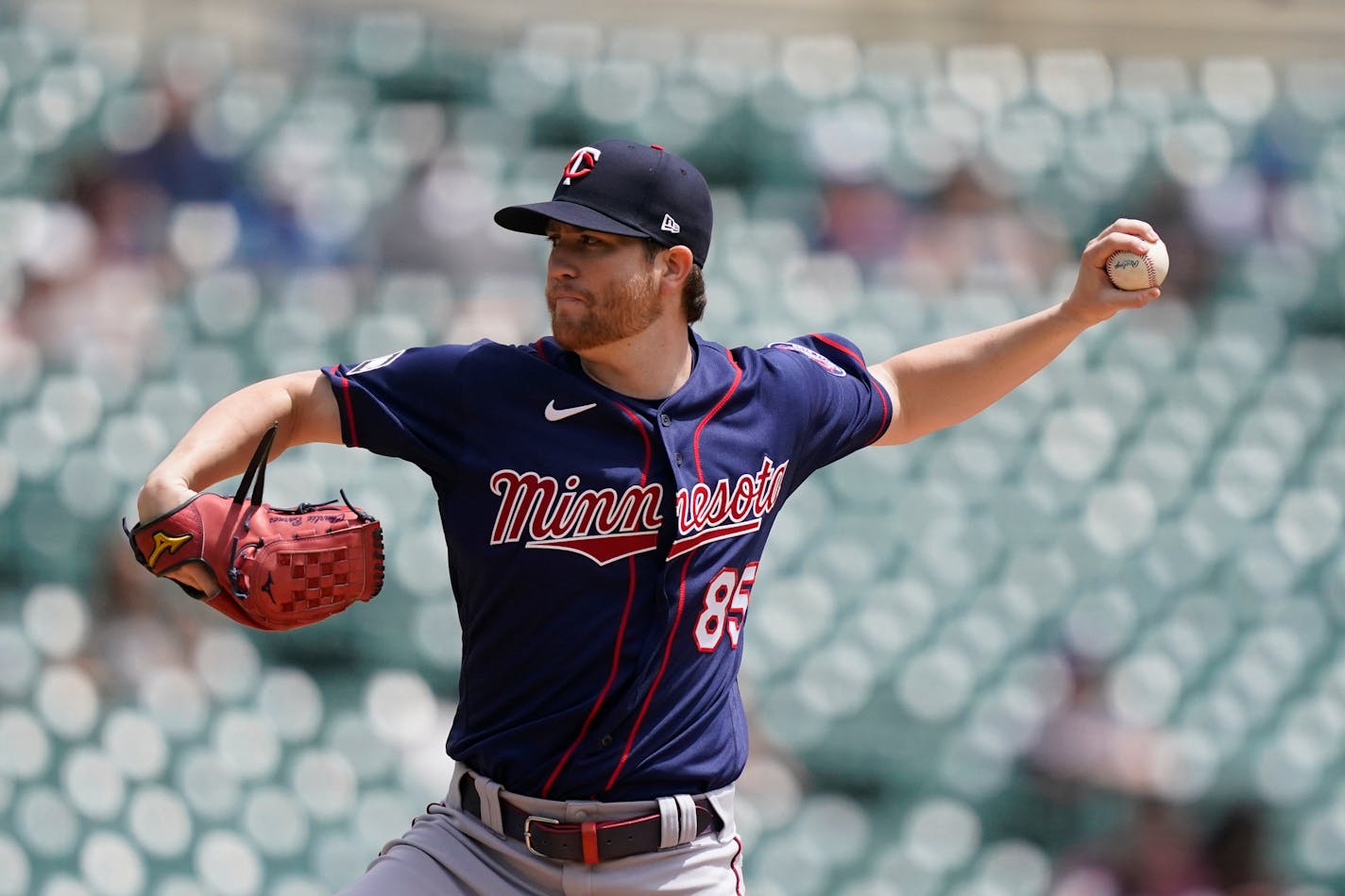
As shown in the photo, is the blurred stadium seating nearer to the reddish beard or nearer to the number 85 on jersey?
the number 85 on jersey

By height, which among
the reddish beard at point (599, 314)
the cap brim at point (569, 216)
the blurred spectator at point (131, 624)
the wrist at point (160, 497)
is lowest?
the blurred spectator at point (131, 624)

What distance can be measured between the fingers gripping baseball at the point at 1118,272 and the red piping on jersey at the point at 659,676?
2.78ft

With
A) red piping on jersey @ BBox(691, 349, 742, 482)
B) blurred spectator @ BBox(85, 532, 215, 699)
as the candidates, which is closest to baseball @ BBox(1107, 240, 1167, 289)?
red piping on jersey @ BBox(691, 349, 742, 482)

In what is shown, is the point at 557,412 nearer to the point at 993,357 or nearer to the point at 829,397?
the point at 829,397

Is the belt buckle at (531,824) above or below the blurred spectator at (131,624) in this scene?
above

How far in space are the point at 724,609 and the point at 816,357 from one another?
1.71 ft

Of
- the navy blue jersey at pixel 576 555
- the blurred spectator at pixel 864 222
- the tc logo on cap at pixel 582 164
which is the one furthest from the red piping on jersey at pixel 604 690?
the blurred spectator at pixel 864 222

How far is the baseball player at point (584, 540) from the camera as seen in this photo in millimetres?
2418

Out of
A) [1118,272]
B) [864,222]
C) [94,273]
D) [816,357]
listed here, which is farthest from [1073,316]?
[94,273]

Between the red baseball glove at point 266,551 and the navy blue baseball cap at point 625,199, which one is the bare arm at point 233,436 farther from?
the navy blue baseball cap at point 625,199

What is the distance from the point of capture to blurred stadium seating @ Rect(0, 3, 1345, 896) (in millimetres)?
5305

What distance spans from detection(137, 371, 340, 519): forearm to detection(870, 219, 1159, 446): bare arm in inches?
38.5

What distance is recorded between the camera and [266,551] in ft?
7.70

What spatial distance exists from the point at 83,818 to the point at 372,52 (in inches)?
130
